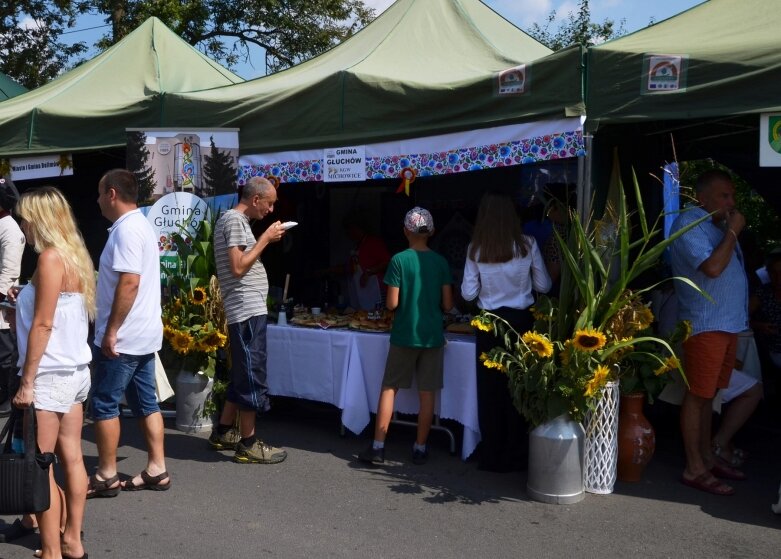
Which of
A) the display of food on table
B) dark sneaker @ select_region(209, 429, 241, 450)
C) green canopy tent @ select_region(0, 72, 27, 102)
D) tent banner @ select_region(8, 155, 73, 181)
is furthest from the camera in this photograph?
green canopy tent @ select_region(0, 72, 27, 102)

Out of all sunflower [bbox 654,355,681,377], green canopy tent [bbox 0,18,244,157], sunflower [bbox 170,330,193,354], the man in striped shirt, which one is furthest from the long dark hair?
green canopy tent [bbox 0,18,244,157]

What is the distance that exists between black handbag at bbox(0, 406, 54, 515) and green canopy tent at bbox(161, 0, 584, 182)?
120 inches

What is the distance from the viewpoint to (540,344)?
4242 millimetres

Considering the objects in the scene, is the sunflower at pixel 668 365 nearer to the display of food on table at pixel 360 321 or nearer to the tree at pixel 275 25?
the display of food on table at pixel 360 321

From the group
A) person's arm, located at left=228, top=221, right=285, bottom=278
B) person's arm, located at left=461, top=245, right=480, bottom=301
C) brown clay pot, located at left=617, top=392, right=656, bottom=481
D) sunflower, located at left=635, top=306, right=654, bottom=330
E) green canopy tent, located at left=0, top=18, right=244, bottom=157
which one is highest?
green canopy tent, located at left=0, top=18, right=244, bottom=157

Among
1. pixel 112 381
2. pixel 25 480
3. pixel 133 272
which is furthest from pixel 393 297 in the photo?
pixel 25 480

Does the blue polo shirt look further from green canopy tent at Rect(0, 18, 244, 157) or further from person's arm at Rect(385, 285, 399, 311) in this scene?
green canopy tent at Rect(0, 18, 244, 157)

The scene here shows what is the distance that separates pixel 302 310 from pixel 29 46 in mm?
17401

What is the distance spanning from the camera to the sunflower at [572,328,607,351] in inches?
163

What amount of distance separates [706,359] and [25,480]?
3.49 metres

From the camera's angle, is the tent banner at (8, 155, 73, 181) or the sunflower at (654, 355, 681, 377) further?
the tent banner at (8, 155, 73, 181)

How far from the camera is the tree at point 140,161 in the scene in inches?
241

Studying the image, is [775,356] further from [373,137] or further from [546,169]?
[373,137]

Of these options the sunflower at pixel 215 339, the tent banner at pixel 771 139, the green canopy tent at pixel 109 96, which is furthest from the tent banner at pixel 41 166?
the tent banner at pixel 771 139
